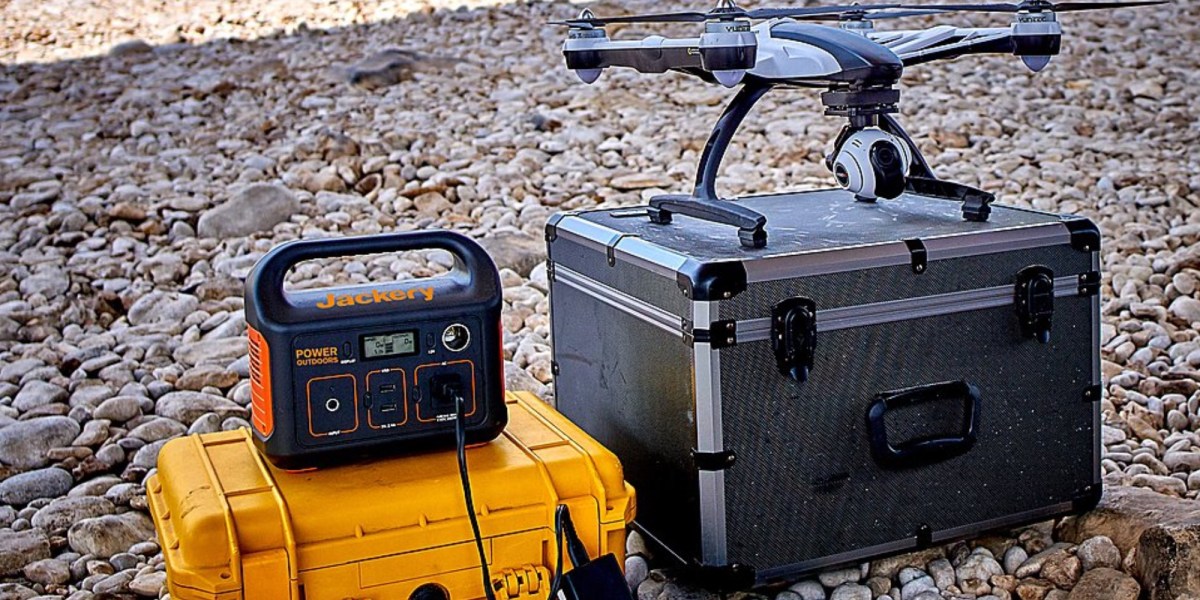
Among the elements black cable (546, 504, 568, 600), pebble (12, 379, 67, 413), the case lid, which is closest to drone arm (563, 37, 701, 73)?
the case lid

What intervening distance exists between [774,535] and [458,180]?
11.8ft

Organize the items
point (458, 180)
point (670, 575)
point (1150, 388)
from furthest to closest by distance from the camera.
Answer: point (458, 180) < point (1150, 388) < point (670, 575)

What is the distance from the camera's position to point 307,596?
7.08 feet

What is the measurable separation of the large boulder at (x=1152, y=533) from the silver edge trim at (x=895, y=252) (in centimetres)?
57

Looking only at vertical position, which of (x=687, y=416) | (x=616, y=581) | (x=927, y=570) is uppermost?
(x=687, y=416)

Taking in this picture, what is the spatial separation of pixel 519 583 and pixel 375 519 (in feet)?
0.90

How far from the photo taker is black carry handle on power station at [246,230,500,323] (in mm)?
2217

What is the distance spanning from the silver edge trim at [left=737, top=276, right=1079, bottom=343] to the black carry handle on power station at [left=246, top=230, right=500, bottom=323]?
0.47 metres

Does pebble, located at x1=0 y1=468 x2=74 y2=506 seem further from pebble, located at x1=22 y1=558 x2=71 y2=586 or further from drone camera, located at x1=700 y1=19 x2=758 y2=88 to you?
drone camera, located at x1=700 y1=19 x2=758 y2=88

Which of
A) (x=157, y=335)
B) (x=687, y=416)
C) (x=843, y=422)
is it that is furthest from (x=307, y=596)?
(x=157, y=335)

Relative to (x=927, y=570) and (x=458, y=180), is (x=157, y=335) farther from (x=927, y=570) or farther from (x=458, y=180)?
(x=927, y=570)

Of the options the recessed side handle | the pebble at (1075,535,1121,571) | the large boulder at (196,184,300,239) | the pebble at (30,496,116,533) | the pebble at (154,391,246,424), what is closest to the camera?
the recessed side handle

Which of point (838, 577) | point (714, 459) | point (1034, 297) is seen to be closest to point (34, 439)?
point (714, 459)

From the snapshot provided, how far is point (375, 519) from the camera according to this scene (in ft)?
7.14
